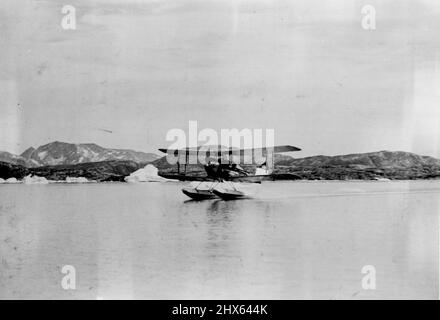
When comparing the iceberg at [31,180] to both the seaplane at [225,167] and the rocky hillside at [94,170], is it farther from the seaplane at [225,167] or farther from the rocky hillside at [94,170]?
the seaplane at [225,167]

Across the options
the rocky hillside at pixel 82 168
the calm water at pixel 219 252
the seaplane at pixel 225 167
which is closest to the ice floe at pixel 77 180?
the rocky hillside at pixel 82 168

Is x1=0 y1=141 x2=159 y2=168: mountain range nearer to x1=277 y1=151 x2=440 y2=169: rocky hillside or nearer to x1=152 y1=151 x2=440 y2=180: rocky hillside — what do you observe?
x1=152 y1=151 x2=440 y2=180: rocky hillside

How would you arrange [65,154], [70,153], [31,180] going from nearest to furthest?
[70,153]
[65,154]
[31,180]

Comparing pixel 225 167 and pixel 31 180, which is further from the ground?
pixel 225 167

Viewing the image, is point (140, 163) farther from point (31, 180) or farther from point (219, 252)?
point (31, 180)

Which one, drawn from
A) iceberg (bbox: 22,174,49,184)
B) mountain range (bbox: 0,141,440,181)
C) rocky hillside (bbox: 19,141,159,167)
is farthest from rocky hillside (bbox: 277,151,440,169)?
iceberg (bbox: 22,174,49,184)

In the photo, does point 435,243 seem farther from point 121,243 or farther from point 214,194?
point 214,194

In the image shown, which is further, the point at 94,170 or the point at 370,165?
the point at 94,170

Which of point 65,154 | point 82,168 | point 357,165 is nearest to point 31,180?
point 82,168
